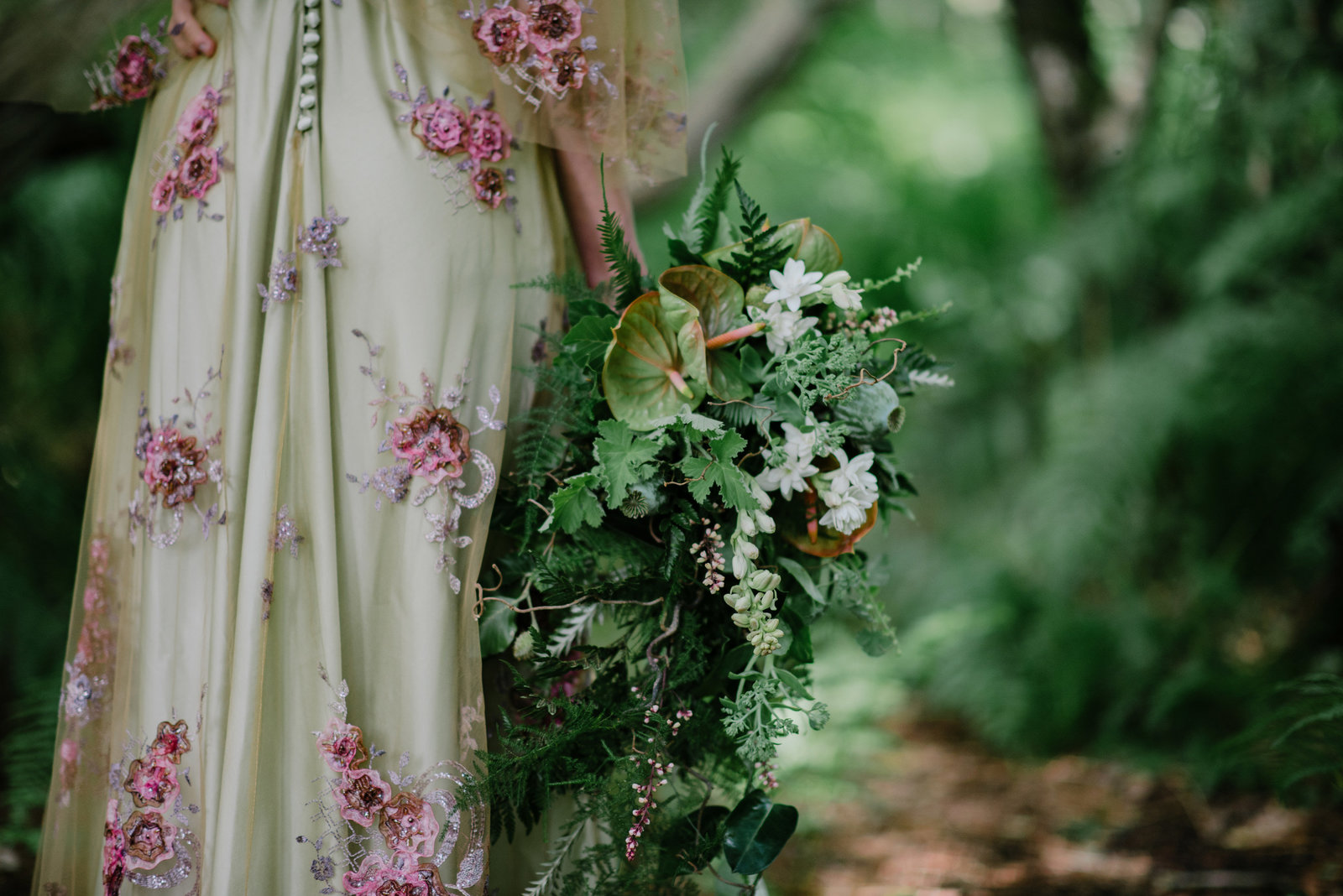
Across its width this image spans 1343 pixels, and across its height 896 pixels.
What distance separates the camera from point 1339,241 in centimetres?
258

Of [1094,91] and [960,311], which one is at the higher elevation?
[1094,91]

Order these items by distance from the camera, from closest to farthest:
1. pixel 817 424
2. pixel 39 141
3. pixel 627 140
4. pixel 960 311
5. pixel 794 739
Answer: pixel 817 424, pixel 627 140, pixel 39 141, pixel 794 739, pixel 960 311

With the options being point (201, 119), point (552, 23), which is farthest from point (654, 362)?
point (201, 119)

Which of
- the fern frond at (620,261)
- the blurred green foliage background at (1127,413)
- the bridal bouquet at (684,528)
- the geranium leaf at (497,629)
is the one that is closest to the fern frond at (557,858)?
the bridal bouquet at (684,528)

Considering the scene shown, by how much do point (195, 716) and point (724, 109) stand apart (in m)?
3.68

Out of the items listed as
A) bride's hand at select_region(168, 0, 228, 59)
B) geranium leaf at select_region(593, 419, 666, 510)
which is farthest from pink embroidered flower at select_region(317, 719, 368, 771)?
bride's hand at select_region(168, 0, 228, 59)

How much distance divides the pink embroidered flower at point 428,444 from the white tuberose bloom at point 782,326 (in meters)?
0.47

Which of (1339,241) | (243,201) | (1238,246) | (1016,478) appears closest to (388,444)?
(243,201)

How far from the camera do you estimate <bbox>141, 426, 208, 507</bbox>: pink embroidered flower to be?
46.3 inches

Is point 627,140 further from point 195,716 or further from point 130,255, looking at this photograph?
point 195,716

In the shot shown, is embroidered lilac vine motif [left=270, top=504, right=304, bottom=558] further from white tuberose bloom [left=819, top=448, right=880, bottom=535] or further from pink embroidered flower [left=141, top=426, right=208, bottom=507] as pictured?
white tuberose bloom [left=819, top=448, right=880, bottom=535]

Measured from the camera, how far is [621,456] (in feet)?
3.51

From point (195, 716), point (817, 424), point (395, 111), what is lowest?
point (195, 716)

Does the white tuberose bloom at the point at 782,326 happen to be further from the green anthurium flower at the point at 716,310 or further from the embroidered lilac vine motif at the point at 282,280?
the embroidered lilac vine motif at the point at 282,280
